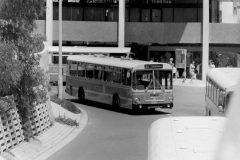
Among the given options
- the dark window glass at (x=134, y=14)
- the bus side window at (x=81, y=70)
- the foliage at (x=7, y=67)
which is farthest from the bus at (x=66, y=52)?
the foliage at (x=7, y=67)

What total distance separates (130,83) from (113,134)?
675cm

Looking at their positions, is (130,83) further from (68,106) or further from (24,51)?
(24,51)

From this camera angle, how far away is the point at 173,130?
732 centimetres

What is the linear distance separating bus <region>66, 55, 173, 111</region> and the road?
0.66 m

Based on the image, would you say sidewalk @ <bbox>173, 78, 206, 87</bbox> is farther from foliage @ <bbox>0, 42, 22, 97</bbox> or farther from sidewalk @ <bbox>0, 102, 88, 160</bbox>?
foliage @ <bbox>0, 42, 22, 97</bbox>

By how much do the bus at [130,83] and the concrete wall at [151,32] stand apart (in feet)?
81.1

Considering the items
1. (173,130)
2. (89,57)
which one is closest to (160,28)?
(89,57)

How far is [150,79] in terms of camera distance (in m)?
29.9

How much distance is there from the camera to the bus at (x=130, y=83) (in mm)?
29594

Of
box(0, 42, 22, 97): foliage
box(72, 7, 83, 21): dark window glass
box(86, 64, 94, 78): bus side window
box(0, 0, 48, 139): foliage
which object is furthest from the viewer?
box(72, 7, 83, 21): dark window glass

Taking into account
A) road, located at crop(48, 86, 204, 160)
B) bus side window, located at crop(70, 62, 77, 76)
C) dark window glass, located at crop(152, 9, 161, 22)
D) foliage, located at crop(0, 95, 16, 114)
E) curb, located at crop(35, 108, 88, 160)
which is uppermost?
dark window glass, located at crop(152, 9, 161, 22)

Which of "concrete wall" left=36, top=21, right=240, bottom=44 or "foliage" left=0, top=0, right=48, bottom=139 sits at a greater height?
Answer: "concrete wall" left=36, top=21, right=240, bottom=44

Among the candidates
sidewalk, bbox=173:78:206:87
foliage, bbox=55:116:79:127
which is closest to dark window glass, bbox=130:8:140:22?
sidewalk, bbox=173:78:206:87

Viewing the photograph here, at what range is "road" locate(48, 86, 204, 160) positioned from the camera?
60.4ft
